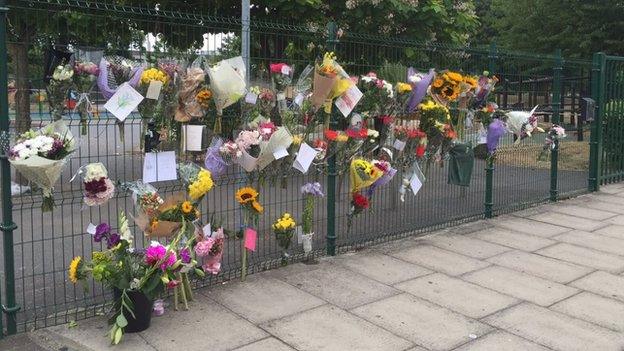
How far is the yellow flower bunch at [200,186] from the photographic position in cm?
475

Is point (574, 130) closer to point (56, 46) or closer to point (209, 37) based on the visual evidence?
point (209, 37)

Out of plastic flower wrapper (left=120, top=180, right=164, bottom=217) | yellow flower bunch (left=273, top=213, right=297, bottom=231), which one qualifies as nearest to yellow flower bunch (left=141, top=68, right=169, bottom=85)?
plastic flower wrapper (left=120, top=180, right=164, bottom=217)

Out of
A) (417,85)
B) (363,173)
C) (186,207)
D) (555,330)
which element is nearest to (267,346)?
(186,207)

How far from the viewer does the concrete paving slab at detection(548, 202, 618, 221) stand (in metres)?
8.67

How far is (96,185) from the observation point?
4.32 meters

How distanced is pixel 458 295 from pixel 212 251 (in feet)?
6.85

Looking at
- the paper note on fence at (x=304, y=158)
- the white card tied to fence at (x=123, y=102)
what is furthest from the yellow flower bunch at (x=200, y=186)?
the paper note on fence at (x=304, y=158)

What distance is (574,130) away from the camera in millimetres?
10633

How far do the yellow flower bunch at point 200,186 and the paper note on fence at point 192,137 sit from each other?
0.29 meters

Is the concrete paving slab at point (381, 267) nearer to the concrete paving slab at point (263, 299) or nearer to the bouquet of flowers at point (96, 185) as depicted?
the concrete paving slab at point (263, 299)

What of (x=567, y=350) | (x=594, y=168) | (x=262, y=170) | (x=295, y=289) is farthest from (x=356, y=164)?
(x=594, y=168)

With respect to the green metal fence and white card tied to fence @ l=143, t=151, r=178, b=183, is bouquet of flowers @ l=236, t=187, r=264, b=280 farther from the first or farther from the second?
white card tied to fence @ l=143, t=151, r=178, b=183

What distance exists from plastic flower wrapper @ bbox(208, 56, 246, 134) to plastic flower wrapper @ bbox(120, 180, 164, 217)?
0.86 meters

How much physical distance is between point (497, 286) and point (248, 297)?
2.21 m
